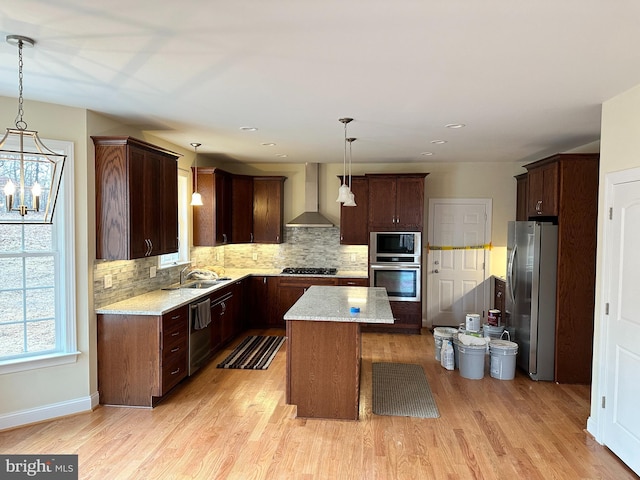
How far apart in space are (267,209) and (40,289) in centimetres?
355

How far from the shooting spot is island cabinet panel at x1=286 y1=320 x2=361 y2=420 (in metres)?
3.37

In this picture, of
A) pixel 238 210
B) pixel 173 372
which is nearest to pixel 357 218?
pixel 238 210

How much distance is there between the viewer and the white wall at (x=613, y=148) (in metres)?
2.79

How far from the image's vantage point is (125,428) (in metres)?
3.20

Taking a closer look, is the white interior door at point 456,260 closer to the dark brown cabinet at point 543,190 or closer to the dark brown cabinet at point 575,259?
the dark brown cabinet at point 543,190

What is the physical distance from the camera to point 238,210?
628cm

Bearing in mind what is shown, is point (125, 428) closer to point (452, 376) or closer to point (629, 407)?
point (452, 376)

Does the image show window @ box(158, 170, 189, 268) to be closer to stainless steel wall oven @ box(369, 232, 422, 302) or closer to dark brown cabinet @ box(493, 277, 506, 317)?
stainless steel wall oven @ box(369, 232, 422, 302)

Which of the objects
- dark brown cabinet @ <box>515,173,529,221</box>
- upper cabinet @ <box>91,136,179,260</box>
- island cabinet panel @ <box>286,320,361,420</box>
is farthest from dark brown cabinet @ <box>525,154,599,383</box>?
upper cabinet @ <box>91,136,179,260</box>

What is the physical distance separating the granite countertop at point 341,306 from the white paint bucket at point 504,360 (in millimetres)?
1326

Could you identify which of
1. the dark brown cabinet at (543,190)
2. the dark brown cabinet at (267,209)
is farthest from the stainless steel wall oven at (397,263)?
the dark brown cabinet at (543,190)

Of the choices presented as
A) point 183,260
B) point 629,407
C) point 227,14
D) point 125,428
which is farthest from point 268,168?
point 629,407

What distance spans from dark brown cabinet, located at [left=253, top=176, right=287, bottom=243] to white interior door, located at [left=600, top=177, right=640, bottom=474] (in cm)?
438

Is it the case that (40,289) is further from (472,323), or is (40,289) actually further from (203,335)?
(472,323)
